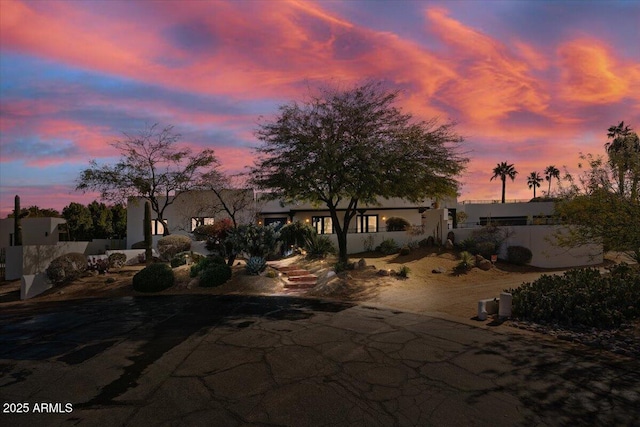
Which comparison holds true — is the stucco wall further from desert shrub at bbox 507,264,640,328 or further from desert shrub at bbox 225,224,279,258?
desert shrub at bbox 225,224,279,258

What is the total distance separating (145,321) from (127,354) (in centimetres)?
376

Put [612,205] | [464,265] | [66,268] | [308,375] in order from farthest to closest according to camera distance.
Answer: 1. [66,268]
2. [464,265]
3. [612,205]
4. [308,375]

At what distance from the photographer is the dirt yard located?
582 inches

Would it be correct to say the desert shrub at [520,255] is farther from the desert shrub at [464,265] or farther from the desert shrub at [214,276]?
the desert shrub at [214,276]

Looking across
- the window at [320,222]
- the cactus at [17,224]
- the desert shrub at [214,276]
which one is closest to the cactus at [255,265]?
the desert shrub at [214,276]

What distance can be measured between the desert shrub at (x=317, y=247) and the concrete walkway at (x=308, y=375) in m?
12.1

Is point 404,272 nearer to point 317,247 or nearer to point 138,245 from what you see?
point 317,247

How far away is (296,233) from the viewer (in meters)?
26.6

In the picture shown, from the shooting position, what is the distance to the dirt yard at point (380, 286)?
1478 centimetres

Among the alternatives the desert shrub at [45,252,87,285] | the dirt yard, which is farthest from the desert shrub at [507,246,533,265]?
the desert shrub at [45,252,87,285]

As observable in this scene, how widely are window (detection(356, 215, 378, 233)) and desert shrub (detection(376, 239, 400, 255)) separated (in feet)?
34.6

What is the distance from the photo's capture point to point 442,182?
20.0 metres

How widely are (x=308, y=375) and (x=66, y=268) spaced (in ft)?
66.0

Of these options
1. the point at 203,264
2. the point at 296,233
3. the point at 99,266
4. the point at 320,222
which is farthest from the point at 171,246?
the point at 320,222
